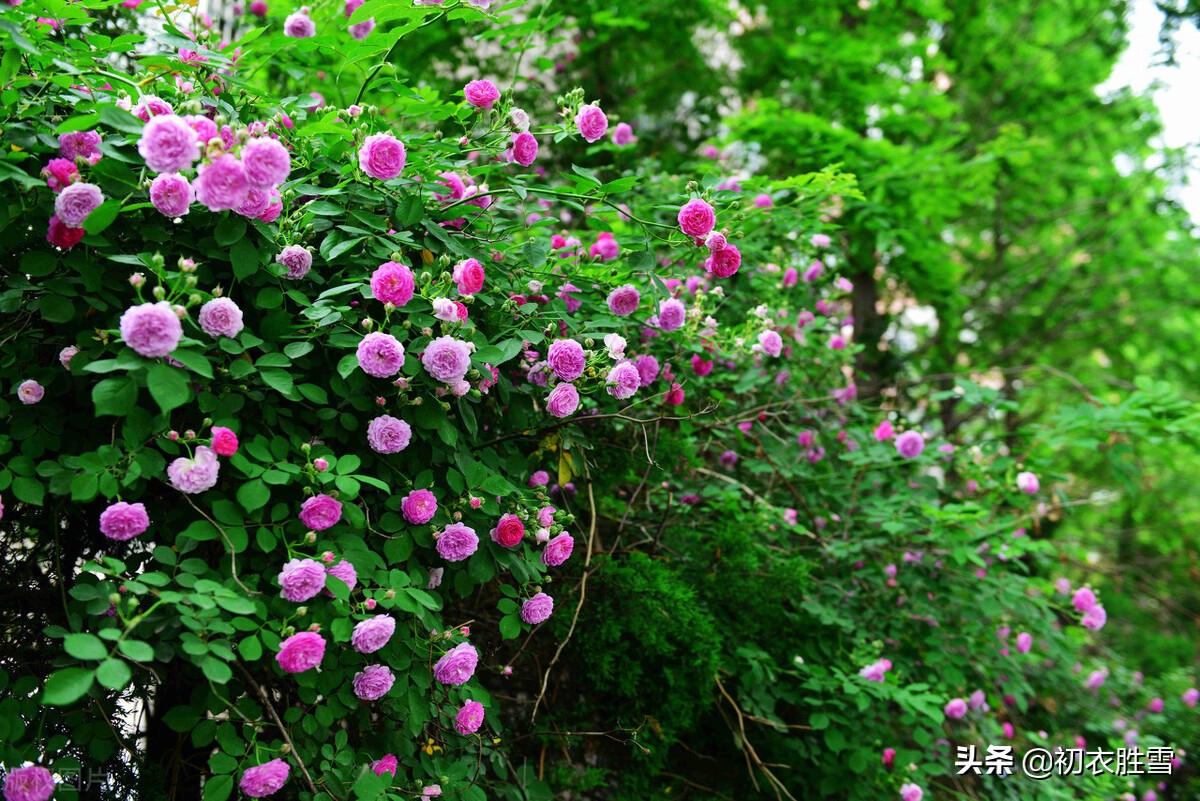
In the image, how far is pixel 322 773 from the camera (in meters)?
1.57

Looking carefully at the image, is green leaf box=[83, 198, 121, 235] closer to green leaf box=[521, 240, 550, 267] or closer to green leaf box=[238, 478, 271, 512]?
green leaf box=[238, 478, 271, 512]

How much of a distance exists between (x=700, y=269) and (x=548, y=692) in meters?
1.48

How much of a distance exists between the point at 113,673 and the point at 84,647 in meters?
0.06

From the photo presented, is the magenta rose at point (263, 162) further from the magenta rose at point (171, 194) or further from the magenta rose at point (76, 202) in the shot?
the magenta rose at point (76, 202)

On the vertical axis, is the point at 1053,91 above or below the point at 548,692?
above

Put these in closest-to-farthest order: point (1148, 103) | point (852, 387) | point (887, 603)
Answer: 1. point (887, 603)
2. point (852, 387)
3. point (1148, 103)

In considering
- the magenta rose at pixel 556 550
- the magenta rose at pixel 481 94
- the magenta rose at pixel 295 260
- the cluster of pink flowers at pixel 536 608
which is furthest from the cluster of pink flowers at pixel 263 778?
the magenta rose at pixel 481 94

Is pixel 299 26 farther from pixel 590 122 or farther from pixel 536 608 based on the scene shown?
pixel 536 608

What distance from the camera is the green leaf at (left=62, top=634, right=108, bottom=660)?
117 cm

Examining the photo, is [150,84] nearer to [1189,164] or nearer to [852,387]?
[852,387]

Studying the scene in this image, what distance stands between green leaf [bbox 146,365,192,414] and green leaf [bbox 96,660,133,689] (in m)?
0.38

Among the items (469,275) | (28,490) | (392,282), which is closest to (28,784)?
(28,490)

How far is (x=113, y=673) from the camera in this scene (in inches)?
47.0

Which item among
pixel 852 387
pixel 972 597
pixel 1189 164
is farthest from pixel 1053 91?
pixel 972 597
